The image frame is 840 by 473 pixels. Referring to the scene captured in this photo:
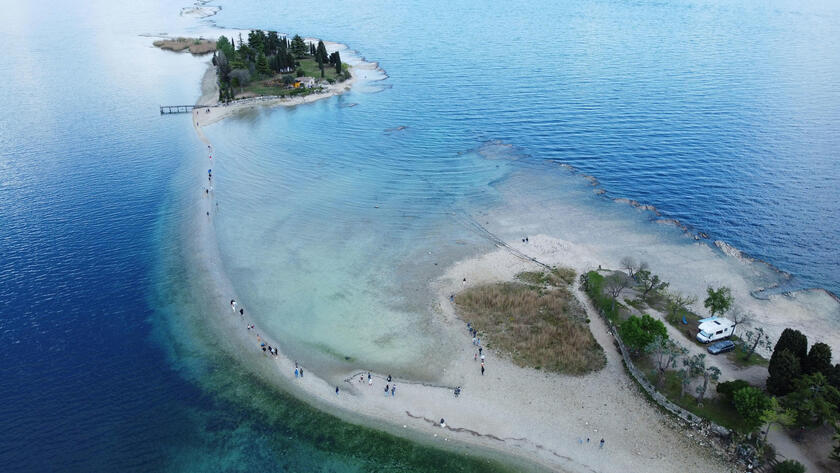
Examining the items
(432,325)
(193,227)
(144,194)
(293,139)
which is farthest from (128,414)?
(293,139)

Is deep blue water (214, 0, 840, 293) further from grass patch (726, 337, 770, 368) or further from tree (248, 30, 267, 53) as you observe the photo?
tree (248, 30, 267, 53)

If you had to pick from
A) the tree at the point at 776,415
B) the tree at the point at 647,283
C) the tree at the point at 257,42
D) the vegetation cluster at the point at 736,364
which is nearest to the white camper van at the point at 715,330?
the vegetation cluster at the point at 736,364

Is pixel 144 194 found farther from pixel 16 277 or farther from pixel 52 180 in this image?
pixel 16 277

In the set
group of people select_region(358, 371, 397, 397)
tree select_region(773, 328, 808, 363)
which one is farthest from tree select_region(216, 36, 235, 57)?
tree select_region(773, 328, 808, 363)

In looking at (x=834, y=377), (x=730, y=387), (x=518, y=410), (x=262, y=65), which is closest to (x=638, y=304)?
(x=730, y=387)

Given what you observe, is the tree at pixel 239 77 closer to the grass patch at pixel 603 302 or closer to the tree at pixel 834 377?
the grass patch at pixel 603 302
